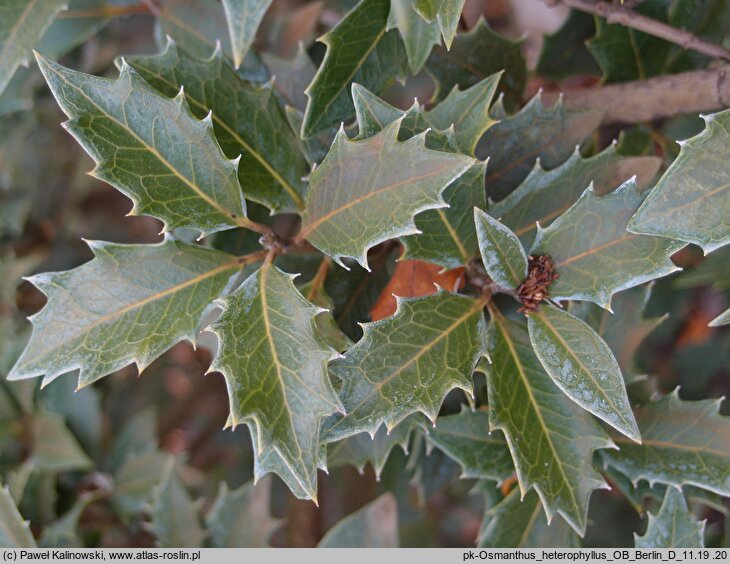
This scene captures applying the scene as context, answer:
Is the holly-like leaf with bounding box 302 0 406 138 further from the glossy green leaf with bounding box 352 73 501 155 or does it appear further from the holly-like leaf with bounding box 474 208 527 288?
the holly-like leaf with bounding box 474 208 527 288

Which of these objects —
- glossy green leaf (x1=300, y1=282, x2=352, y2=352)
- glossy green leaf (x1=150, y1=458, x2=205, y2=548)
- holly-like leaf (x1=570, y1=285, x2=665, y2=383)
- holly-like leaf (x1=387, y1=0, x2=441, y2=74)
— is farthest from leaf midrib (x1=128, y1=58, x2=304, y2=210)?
glossy green leaf (x1=150, y1=458, x2=205, y2=548)

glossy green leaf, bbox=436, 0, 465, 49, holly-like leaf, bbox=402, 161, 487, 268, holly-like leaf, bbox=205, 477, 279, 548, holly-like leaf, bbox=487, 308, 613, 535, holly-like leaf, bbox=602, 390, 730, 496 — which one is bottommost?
holly-like leaf, bbox=205, 477, 279, 548

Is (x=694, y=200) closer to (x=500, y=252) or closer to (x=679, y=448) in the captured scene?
(x=500, y=252)

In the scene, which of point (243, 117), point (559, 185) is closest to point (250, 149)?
point (243, 117)

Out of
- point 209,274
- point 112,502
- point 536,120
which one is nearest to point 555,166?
point 536,120

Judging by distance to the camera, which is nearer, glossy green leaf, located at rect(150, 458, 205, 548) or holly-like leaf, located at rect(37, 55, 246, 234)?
holly-like leaf, located at rect(37, 55, 246, 234)

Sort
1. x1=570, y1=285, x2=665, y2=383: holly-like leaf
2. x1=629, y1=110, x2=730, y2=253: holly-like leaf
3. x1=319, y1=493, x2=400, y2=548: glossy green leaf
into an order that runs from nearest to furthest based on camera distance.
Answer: x1=629, y1=110, x2=730, y2=253: holly-like leaf, x1=570, y1=285, x2=665, y2=383: holly-like leaf, x1=319, y1=493, x2=400, y2=548: glossy green leaf
